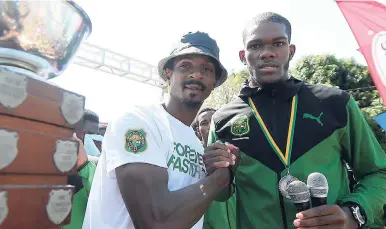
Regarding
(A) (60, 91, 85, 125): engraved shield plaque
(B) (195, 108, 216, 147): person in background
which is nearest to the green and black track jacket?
(A) (60, 91, 85, 125): engraved shield plaque

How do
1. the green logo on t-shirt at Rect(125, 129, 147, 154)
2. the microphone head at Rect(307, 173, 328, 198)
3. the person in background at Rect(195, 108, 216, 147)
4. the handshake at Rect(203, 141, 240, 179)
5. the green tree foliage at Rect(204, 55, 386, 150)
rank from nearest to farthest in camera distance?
the microphone head at Rect(307, 173, 328, 198) < the green logo on t-shirt at Rect(125, 129, 147, 154) < the handshake at Rect(203, 141, 240, 179) < the person in background at Rect(195, 108, 216, 147) < the green tree foliage at Rect(204, 55, 386, 150)

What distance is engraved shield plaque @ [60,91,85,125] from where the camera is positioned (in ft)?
4.21

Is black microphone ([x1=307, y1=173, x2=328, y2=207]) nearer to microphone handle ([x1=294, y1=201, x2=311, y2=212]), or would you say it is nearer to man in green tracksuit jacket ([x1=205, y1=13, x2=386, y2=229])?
microphone handle ([x1=294, y1=201, x2=311, y2=212])

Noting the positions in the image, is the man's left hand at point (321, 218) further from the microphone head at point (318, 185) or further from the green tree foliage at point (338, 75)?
the green tree foliage at point (338, 75)

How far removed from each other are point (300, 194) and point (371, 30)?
5.10m

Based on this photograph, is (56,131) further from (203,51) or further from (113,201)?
(203,51)

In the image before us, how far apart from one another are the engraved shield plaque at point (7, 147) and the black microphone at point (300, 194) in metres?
1.13

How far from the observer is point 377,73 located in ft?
17.7

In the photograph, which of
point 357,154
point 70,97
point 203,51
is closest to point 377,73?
point 357,154

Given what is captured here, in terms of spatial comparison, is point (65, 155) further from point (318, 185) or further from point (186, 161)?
point (318, 185)

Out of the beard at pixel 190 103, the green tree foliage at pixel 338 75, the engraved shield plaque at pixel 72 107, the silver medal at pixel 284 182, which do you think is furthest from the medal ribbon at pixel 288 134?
the green tree foliage at pixel 338 75

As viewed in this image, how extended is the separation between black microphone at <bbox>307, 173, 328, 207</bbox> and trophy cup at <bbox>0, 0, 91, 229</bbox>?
1.01 meters

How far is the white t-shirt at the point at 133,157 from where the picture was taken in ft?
5.32

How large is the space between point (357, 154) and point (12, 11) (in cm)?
189
